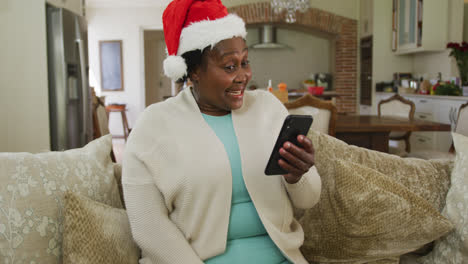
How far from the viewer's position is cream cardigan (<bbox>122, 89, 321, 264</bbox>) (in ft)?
3.90

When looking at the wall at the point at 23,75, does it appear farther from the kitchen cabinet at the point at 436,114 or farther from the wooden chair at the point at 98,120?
the kitchen cabinet at the point at 436,114

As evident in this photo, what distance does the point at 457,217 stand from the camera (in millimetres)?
1560

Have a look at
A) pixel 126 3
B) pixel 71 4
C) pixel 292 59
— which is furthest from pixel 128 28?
pixel 71 4

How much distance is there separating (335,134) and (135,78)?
21.5 ft

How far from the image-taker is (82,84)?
13.8ft

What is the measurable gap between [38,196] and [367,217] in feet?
3.58

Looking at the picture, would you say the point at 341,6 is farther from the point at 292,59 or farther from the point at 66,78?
the point at 66,78

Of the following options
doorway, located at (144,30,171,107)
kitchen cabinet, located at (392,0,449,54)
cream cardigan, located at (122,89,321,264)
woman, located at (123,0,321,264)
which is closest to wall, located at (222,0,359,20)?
kitchen cabinet, located at (392,0,449,54)

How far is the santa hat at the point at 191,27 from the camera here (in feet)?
4.20

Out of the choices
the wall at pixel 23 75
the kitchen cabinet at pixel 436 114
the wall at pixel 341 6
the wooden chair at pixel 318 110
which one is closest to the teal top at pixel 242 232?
the wooden chair at pixel 318 110

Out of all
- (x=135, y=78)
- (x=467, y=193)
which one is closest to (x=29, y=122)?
(x=467, y=193)

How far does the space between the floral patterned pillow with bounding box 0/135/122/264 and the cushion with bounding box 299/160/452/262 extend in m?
0.81

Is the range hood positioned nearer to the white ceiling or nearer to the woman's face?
the white ceiling

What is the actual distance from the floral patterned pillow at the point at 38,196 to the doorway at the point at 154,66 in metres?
9.62
